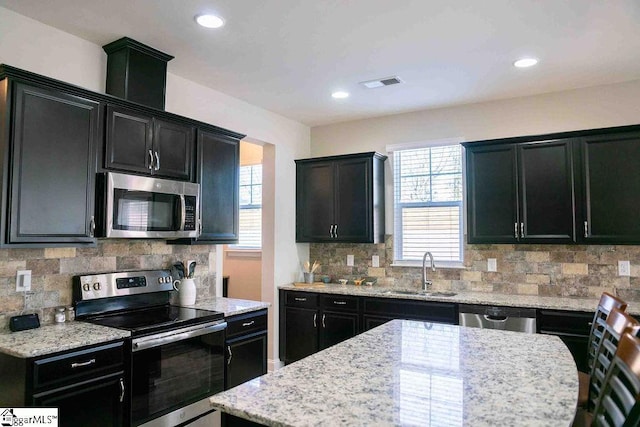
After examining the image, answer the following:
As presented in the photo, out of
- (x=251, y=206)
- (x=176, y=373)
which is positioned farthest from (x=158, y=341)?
(x=251, y=206)

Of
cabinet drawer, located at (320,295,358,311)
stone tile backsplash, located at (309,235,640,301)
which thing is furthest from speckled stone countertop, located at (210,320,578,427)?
cabinet drawer, located at (320,295,358,311)

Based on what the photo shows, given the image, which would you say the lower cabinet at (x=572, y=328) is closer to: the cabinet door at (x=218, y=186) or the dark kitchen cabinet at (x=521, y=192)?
the dark kitchen cabinet at (x=521, y=192)

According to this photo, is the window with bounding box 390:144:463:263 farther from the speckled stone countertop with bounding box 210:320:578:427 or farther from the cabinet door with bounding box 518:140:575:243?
the speckled stone countertop with bounding box 210:320:578:427

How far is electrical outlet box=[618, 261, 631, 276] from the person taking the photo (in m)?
3.71

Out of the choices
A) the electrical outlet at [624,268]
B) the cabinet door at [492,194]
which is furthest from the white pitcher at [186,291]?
the electrical outlet at [624,268]

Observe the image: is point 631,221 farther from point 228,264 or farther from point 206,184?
point 228,264

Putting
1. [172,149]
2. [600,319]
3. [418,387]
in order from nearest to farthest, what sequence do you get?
1. [418,387]
2. [600,319]
3. [172,149]

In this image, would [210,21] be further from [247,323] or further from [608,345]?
[608,345]

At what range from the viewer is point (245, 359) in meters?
3.41

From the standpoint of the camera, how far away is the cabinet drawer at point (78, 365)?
6.86 ft

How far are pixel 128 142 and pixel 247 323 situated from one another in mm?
1610

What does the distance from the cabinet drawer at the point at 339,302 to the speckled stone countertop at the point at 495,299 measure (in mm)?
60

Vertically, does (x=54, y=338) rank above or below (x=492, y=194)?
below

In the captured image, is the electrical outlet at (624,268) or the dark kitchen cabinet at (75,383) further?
the electrical outlet at (624,268)
